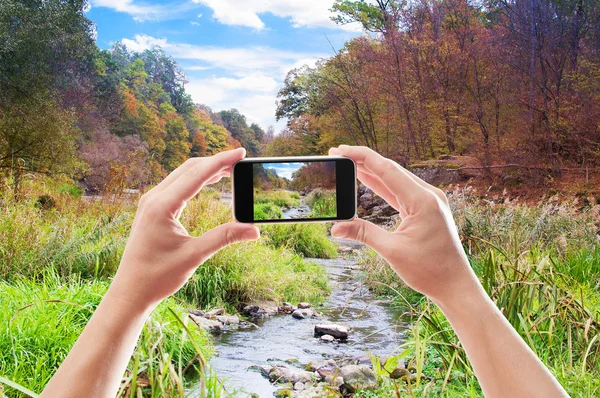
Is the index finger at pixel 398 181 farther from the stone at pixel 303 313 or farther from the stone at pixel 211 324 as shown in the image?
the stone at pixel 303 313

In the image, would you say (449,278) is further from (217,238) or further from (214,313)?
(214,313)

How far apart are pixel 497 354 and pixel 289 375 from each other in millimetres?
1766

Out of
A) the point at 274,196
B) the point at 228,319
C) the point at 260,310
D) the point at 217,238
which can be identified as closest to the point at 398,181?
the point at 217,238

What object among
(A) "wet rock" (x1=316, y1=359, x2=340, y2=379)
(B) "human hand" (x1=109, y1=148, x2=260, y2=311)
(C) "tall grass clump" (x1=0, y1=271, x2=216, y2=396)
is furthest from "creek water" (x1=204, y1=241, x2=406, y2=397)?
(B) "human hand" (x1=109, y1=148, x2=260, y2=311)

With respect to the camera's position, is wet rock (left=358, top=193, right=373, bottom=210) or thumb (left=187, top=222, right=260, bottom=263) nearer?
thumb (left=187, top=222, right=260, bottom=263)

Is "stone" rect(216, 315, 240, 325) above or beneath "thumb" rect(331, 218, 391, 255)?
beneath

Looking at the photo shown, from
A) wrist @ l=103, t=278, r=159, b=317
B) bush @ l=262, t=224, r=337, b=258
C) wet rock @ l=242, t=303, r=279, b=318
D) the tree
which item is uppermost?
the tree

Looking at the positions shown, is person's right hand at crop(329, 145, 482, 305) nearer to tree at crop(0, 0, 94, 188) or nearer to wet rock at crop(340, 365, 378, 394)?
wet rock at crop(340, 365, 378, 394)

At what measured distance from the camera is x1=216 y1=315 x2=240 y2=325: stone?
2307 mm

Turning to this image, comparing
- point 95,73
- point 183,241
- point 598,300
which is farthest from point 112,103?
point 183,241

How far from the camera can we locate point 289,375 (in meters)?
2.03

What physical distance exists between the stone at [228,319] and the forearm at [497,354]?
2021mm

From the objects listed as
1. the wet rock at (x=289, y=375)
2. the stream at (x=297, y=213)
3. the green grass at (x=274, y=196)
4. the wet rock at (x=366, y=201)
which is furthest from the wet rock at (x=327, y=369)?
the wet rock at (x=366, y=201)

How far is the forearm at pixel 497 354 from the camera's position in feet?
1.22
